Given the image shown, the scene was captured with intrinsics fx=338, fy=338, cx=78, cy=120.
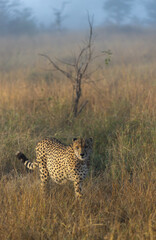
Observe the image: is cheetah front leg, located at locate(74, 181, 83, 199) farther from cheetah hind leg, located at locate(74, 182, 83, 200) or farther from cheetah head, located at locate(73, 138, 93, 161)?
cheetah head, located at locate(73, 138, 93, 161)

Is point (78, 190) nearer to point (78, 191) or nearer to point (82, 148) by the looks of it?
point (78, 191)

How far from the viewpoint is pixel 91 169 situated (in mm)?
3049

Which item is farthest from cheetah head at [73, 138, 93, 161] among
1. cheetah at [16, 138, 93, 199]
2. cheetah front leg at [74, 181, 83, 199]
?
cheetah front leg at [74, 181, 83, 199]

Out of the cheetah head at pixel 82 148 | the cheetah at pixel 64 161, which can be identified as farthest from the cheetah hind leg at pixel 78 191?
the cheetah head at pixel 82 148

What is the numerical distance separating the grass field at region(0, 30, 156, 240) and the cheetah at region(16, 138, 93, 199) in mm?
89

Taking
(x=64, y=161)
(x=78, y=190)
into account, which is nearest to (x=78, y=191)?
(x=78, y=190)

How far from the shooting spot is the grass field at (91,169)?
204 centimetres

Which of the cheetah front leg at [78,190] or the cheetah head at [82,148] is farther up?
the cheetah head at [82,148]

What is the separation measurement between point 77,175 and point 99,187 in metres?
0.29

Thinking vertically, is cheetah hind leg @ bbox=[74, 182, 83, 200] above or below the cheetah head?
→ below

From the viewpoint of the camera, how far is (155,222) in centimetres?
203

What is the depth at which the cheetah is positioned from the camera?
2.52m

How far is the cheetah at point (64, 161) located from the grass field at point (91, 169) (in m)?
0.09

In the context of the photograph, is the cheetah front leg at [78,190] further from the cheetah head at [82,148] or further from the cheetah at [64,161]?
the cheetah head at [82,148]
